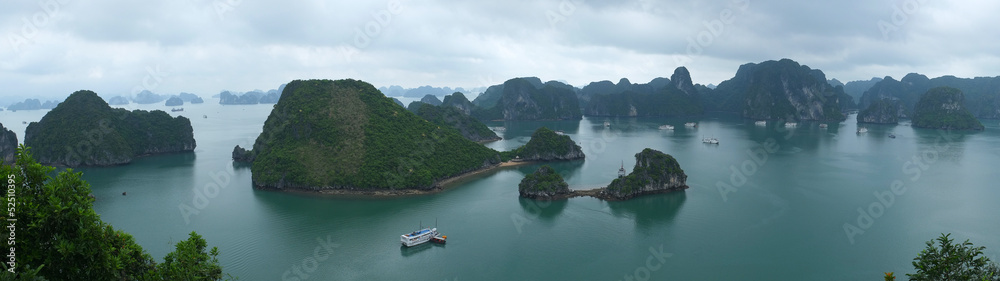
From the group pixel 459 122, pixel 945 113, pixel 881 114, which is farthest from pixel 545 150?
pixel 881 114

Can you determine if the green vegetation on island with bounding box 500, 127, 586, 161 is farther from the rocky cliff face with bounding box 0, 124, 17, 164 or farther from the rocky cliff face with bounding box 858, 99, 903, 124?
the rocky cliff face with bounding box 858, 99, 903, 124

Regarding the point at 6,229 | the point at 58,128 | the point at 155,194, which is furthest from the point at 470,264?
the point at 58,128

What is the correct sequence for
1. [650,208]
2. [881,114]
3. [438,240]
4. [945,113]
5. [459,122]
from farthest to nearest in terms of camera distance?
1. [881,114]
2. [945,113]
3. [459,122]
4. [650,208]
5. [438,240]

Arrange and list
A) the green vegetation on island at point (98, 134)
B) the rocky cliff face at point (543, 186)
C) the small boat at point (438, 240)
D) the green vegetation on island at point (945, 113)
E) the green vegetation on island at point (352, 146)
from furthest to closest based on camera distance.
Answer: the green vegetation on island at point (945, 113), the green vegetation on island at point (98, 134), the green vegetation on island at point (352, 146), the rocky cliff face at point (543, 186), the small boat at point (438, 240)

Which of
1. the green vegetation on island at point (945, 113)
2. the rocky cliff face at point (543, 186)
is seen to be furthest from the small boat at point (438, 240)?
the green vegetation on island at point (945, 113)

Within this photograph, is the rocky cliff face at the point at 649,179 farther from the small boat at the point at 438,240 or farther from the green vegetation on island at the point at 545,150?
the green vegetation on island at the point at 545,150

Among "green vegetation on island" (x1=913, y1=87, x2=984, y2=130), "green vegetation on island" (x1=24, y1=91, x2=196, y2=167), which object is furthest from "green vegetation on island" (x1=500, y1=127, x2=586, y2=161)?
"green vegetation on island" (x1=913, y1=87, x2=984, y2=130)

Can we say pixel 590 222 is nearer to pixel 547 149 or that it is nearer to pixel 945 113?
pixel 547 149
